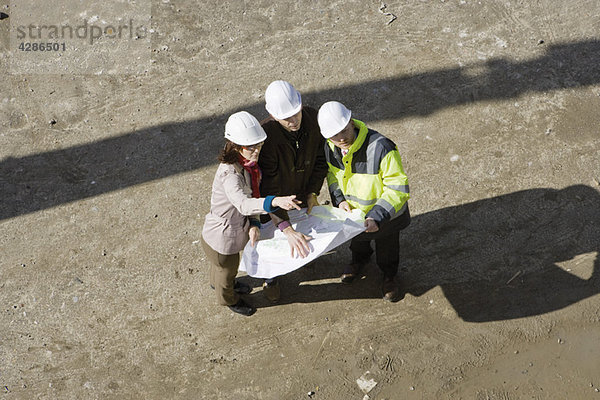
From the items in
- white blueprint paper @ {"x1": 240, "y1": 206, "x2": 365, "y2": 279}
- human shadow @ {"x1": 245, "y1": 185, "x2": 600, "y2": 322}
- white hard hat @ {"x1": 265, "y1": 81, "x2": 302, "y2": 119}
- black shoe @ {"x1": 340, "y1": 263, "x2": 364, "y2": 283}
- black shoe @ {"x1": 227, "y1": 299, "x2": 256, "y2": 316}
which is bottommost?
black shoe @ {"x1": 227, "y1": 299, "x2": 256, "y2": 316}

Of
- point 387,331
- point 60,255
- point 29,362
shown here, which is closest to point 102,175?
point 60,255

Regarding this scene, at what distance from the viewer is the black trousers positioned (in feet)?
13.2

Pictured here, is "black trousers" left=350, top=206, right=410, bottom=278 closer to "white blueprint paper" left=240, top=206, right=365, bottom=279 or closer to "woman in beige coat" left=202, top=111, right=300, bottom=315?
"white blueprint paper" left=240, top=206, right=365, bottom=279

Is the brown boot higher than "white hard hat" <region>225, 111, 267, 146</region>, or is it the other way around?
"white hard hat" <region>225, 111, 267, 146</region>

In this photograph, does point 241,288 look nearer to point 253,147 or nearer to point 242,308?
point 242,308

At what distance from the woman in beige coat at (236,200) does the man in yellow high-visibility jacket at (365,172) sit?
0.53 metres

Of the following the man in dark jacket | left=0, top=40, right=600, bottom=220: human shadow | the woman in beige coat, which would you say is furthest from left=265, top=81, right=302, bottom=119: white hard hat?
left=0, top=40, right=600, bottom=220: human shadow

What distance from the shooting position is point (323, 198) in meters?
5.53

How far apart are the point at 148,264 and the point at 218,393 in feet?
5.03

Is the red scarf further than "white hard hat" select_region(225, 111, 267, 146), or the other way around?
the red scarf

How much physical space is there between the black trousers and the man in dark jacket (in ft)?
1.98

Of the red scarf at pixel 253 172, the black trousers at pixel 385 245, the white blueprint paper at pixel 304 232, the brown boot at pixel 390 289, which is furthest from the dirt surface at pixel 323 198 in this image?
the red scarf at pixel 253 172

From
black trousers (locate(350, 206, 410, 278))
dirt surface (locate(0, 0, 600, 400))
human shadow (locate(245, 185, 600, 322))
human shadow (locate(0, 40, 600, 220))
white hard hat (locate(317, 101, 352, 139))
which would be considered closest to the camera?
white hard hat (locate(317, 101, 352, 139))

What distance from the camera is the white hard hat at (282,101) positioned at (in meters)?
3.51
